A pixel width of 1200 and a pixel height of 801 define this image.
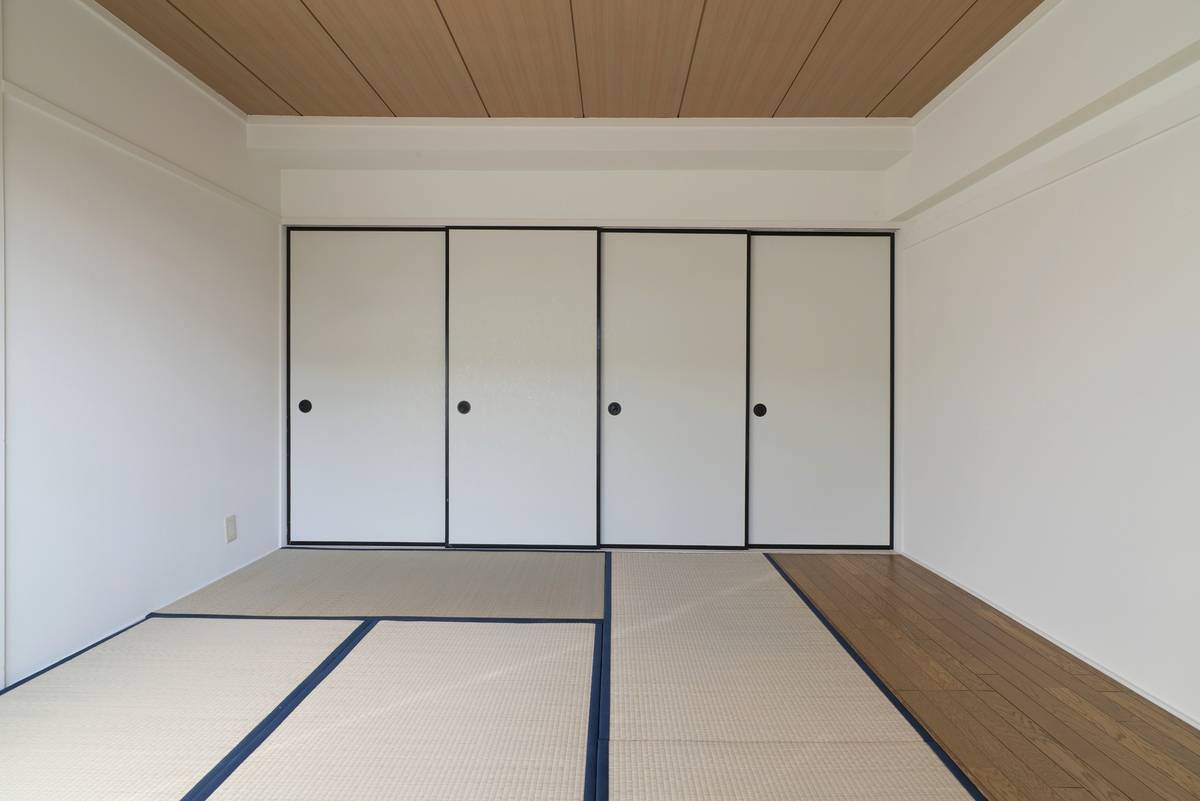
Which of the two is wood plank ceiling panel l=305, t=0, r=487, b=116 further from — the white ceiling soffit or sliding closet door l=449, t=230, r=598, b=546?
sliding closet door l=449, t=230, r=598, b=546

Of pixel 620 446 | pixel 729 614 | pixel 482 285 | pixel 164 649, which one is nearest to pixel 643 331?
pixel 620 446

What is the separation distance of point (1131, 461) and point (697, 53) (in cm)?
248

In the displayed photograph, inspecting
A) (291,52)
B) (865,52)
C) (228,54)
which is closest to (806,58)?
(865,52)

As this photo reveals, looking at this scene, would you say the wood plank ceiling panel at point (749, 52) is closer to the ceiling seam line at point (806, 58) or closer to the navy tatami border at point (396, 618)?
the ceiling seam line at point (806, 58)

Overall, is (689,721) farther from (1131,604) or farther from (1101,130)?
(1101,130)

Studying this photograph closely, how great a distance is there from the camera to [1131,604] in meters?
2.27

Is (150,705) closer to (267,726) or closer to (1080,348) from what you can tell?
(267,726)

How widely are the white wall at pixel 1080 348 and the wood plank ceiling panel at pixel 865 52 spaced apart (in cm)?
41

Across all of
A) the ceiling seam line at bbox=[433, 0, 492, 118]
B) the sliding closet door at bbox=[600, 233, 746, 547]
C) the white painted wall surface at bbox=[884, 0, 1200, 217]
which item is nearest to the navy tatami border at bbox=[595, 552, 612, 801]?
the sliding closet door at bbox=[600, 233, 746, 547]

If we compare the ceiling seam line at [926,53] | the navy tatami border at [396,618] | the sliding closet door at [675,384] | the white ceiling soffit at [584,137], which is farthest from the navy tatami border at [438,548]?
the ceiling seam line at [926,53]

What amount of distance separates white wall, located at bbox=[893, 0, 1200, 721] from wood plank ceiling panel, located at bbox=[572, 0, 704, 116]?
4.91 ft

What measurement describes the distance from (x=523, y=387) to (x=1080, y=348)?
295 cm

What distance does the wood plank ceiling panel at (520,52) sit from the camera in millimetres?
2531

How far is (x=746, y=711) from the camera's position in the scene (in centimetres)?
209
